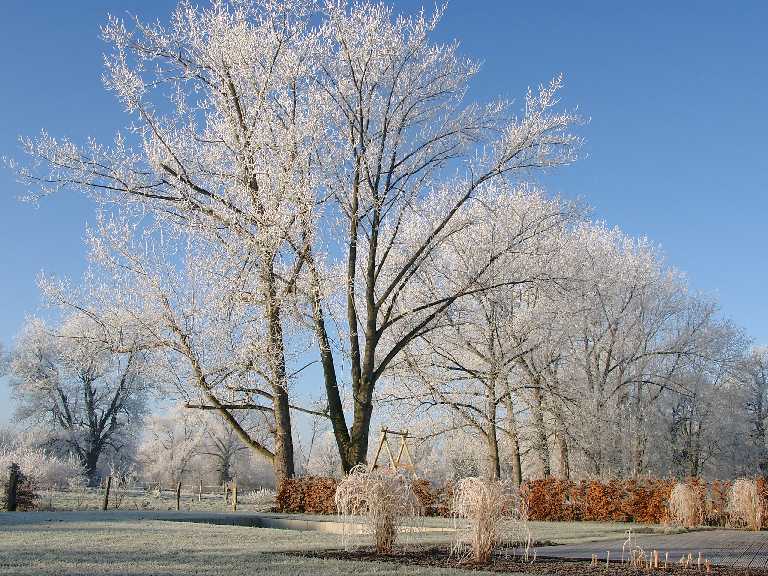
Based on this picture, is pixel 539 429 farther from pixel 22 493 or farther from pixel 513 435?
pixel 22 493

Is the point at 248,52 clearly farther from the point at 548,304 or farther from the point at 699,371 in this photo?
the point at 699,371

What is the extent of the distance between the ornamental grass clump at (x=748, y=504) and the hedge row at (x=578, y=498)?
78cm

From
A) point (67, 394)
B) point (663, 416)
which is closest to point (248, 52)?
point (663, 416)

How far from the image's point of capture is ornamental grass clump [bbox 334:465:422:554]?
7.82 m

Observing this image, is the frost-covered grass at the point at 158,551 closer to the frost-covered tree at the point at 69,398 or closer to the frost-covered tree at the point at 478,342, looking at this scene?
the frost-covered tree at the point at 478,342

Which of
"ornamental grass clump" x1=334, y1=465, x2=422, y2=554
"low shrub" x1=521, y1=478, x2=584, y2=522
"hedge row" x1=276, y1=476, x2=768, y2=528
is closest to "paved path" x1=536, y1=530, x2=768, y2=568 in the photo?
"ornamental grass clump" x1=334, y1=465, x2=422, y2=554

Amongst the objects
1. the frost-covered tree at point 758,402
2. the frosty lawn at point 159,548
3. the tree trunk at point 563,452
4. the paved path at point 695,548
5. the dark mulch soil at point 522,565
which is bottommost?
the paved path at point 695,548

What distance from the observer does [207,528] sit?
1140 centimetres

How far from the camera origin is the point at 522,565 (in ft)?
23.6

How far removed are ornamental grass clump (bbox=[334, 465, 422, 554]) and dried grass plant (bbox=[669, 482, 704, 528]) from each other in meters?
8.30

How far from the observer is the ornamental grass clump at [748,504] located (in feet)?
46.5

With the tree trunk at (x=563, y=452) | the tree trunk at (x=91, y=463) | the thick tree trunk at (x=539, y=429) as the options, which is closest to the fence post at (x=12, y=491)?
the thick tree trunk at (x=539, y=429)

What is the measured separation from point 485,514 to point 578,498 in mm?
10783

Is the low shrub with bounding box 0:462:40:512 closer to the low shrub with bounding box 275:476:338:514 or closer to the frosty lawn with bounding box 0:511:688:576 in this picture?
the frosty lawn with bounding box 0:511:688:576
